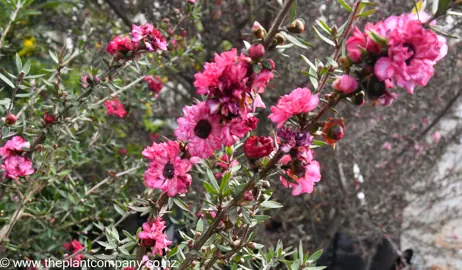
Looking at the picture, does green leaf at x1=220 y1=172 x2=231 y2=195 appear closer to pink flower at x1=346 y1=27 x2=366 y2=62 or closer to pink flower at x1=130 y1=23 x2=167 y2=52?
pink flower at x1=346 y1=27 x2=366 y2=62

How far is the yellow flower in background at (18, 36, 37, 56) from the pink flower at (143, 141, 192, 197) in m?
2.19

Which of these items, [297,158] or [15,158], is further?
[15,158]

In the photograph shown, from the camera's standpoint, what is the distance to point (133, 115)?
3.06 m

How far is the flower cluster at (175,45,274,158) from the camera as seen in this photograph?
788mm

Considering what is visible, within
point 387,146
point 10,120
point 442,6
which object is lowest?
point 387,146

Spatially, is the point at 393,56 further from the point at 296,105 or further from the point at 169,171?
the point at 169,171

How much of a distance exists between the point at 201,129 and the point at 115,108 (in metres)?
1.51

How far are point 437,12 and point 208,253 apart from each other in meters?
→ 0.68

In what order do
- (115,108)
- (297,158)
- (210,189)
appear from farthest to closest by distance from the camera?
(115,108), (210,189), (297,158)

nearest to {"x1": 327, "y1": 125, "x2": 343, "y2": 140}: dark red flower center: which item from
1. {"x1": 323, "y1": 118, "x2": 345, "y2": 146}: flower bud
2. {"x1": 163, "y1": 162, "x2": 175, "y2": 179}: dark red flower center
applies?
{"x1": 323, "y1": 118, "x2": 345, "y2": 146}: flower bud

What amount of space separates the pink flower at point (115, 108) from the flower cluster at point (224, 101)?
54.0 inches

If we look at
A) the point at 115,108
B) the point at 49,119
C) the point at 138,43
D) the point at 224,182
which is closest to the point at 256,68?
the point at 224,182

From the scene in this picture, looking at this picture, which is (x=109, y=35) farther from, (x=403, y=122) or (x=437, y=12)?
(x=437, y=12)

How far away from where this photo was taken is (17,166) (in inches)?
54.9
